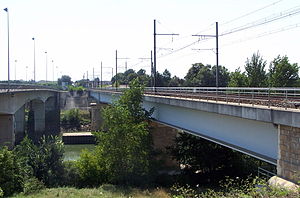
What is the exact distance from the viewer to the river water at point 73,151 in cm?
4720

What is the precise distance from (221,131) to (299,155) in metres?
6.30

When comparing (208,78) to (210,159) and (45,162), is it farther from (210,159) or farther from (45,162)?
(45,162)

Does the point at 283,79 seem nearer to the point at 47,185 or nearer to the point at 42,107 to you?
the point at 47,185

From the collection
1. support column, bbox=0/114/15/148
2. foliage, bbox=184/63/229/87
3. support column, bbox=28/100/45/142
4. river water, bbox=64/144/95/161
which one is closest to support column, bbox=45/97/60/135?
support column, bbox=28/100/45/142

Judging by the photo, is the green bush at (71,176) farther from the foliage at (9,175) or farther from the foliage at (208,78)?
the foliage at (208,78)

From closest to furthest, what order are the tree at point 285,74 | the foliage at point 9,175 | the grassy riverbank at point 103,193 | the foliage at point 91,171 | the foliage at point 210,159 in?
the grassy riverbank at point 103,193, the foliage at point 9,175, the foliage at point 91,171, the foliage at point 210,159, the tree at point 285,74

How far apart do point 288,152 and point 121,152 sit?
50.9 feet

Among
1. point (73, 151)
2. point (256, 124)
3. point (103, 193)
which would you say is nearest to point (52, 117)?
point (73, 151)

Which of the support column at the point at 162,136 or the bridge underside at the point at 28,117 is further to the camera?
the bridge underside at the point at 28,117

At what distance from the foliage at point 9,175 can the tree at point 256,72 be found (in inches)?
1251

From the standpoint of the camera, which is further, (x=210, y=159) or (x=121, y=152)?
(x=210, y=159)

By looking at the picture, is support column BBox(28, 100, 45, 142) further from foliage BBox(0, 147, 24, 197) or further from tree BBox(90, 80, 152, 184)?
foliage BBox(0, 147, 24, 197)

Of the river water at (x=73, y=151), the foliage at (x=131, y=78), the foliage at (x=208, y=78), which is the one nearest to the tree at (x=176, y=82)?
the foliage at (x=131, y=78)

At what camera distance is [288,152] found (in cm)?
1192
